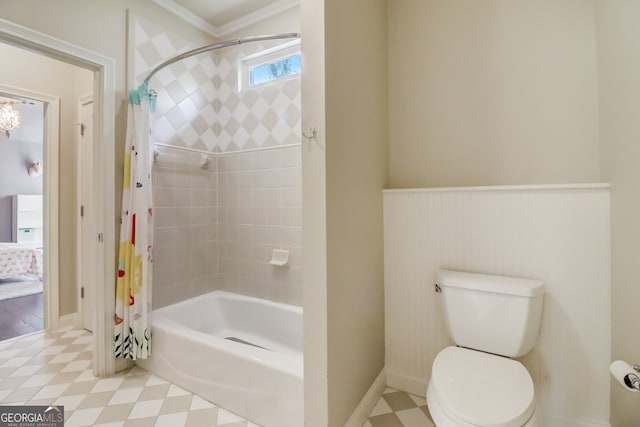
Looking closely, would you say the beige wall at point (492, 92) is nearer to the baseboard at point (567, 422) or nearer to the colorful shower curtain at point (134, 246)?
the baseboard at point (567, 422)

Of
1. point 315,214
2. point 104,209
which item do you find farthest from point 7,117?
point 315,214

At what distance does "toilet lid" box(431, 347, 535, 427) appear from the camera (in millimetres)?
902

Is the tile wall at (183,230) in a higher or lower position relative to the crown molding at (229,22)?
lower

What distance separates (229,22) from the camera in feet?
8.05

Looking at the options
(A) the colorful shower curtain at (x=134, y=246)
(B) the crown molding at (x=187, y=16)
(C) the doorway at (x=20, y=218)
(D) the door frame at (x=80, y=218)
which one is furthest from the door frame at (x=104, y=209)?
(C) the doorway at (x=20, y=218)

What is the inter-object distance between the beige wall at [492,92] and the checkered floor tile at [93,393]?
178cm

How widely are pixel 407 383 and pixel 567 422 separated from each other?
72cm

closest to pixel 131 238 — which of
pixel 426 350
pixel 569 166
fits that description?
pixel 426 350

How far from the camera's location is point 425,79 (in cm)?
178

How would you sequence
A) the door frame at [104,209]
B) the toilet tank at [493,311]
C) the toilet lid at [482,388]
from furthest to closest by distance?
1. the door frame at [104,209]
2. the toilet tank at [493,311]
3. the toilet lid at [482,388]

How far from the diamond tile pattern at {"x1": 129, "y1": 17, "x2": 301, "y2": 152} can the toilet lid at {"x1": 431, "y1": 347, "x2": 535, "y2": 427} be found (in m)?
1.74

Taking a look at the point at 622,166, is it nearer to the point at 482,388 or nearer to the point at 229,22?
the point at 482,388

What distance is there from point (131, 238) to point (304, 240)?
4.28 feet

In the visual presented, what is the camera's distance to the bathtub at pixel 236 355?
1.35 meters
